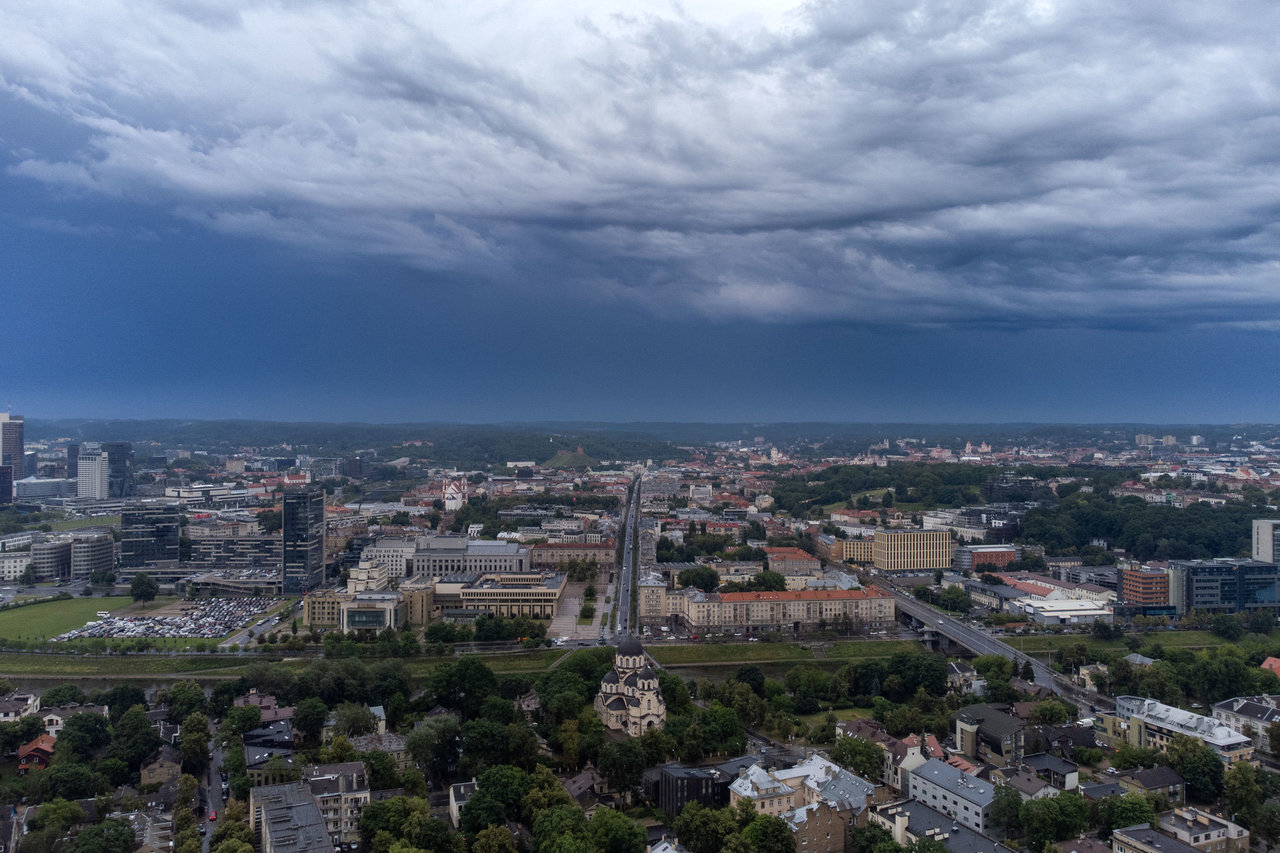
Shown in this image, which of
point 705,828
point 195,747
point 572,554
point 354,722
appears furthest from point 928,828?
point 572,554

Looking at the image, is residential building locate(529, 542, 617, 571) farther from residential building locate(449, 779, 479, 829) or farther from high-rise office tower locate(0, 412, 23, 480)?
high-rise office tower locate(0, 412, 23, 480)

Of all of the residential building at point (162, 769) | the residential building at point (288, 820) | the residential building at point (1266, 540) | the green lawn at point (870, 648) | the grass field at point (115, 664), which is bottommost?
the grass field at point (115, 664)

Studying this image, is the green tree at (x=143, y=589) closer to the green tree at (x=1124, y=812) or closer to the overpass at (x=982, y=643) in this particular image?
the overpass at (x=982, y=643)

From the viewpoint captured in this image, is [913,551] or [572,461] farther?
[572,461]

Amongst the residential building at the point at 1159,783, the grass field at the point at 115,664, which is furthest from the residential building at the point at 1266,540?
the grass field at the point at 115,664

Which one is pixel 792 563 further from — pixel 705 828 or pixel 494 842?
pixel 494 842

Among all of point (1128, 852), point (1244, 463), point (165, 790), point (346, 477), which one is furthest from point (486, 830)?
point (1244, 463)

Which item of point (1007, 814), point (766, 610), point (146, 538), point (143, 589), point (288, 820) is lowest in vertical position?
point (143, 589)
